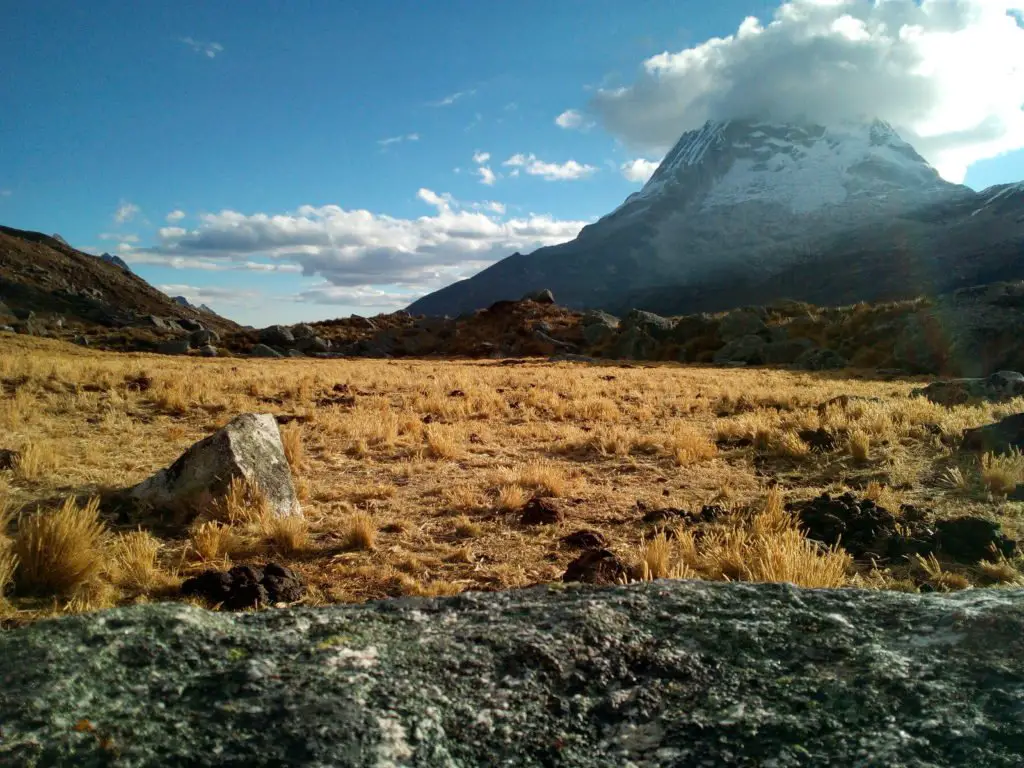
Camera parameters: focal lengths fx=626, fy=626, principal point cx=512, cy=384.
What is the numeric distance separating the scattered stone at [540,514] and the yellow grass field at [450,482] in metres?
0.14

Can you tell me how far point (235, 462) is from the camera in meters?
6.42

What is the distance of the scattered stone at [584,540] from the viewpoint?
5781 millimetres

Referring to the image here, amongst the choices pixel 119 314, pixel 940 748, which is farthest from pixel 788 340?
pixel 119 314

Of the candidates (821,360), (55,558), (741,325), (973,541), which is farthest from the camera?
(741,325)

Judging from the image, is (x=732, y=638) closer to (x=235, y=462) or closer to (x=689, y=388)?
(x=235, y=462)

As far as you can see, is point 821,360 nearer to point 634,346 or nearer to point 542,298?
point 634,346

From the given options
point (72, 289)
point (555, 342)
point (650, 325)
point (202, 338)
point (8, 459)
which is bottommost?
point (8, 459)

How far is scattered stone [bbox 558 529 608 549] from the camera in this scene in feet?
19.0

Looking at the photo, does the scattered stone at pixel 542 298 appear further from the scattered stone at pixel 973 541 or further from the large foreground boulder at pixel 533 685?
the large foreground boulder at pixel 533 685

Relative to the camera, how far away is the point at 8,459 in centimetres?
766

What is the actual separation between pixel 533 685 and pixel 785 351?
126 feet

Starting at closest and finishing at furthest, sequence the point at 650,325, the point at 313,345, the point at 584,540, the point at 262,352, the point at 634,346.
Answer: the point at 584,540 → the point at 262,352 → the point at 634,346 → the point at 650,325 → the point at 313,345

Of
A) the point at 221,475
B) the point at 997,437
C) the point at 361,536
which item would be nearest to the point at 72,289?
the point at 221,475

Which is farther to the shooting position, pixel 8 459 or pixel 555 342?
pixel 555 342
